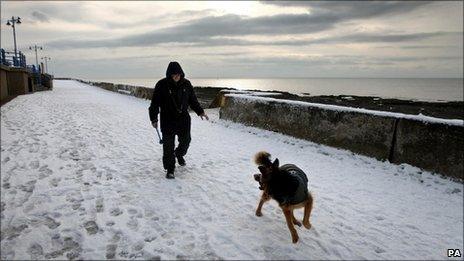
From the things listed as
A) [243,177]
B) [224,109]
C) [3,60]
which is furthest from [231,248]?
[3,60]

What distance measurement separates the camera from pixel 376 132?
269 inches

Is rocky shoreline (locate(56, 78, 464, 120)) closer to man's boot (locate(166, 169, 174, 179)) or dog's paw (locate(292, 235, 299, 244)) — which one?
man's boot (locate(166, 169, 174, 179))

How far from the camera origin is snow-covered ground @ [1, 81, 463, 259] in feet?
11.6

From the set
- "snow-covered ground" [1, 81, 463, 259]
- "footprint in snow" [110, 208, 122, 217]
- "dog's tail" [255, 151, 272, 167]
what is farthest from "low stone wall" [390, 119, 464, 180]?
"footprint in snow" [110, 208, 122, 217]

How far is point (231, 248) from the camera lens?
138 inches

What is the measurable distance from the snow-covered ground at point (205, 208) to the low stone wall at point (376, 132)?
0.24m

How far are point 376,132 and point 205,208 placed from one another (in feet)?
13.9

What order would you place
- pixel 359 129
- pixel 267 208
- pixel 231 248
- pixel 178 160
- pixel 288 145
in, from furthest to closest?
pixel 288 145 → pixel 359 129 → pixel 178 160 → pixel 267 208 → pixel 231 248

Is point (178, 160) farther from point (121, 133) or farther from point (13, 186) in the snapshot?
point (121, 133)

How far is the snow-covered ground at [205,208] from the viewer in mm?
3549

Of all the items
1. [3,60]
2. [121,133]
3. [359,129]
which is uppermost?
[3,60]

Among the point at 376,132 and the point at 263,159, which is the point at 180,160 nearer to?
the point at 263,159

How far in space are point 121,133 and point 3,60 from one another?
17.6 metres

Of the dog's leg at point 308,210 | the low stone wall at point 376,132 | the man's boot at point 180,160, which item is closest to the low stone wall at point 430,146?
the low stone wall at point 376,132
